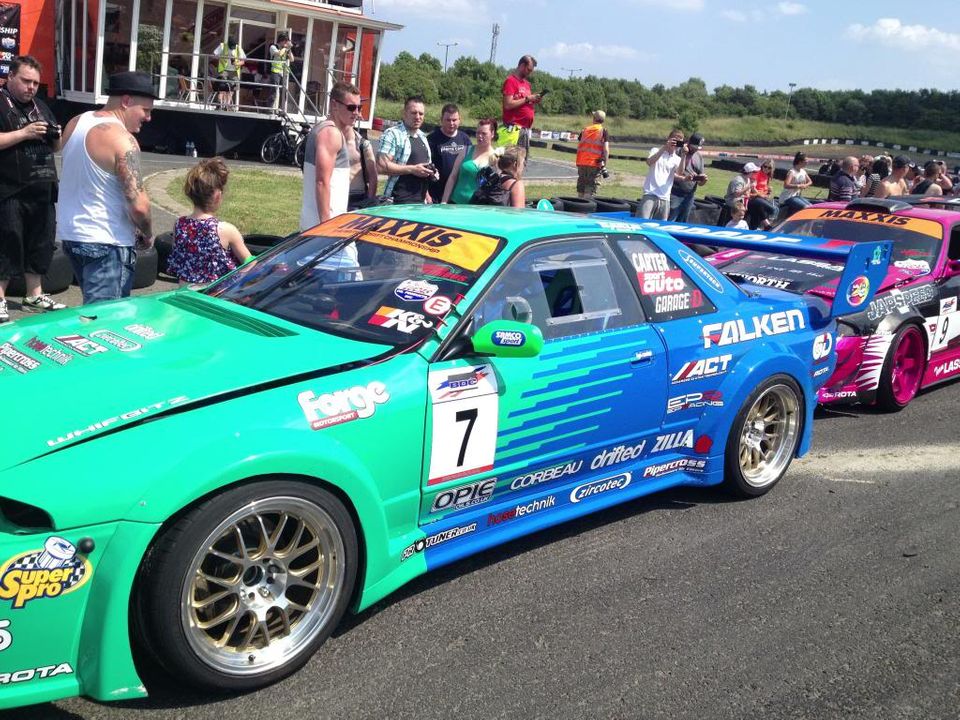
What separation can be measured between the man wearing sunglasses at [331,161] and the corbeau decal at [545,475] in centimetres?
296

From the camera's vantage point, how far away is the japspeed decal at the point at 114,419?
272cm

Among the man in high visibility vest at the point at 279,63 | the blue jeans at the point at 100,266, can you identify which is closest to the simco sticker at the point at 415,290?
the blue jeans at the point at 100,266

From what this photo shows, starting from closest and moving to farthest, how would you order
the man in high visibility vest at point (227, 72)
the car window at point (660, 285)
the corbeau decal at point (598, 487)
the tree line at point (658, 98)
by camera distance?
the corbeau decal at point (598, 487)
the car window at point (660, 285)
the man in high visibility vest at point (227, 72)
the tree line at point (658, 98)

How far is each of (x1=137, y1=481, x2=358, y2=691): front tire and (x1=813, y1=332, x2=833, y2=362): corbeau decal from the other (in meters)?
3.21

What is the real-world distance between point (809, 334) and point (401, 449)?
2.90 m

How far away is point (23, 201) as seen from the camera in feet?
21.7

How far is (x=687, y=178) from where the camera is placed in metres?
12.9

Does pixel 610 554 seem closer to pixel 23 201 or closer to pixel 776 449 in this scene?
pixel 776 449

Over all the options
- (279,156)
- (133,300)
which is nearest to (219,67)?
(279,156)

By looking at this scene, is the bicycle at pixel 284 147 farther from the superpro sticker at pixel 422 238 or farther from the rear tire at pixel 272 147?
the superpro sticker at pixel 422 238

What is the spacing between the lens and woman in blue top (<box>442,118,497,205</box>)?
8.05m

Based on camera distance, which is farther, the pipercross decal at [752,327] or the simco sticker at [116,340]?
the pipercross decal at [752,327]

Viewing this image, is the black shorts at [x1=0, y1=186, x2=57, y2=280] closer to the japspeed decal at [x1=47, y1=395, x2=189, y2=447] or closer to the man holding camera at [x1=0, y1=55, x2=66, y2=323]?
the man holding camera at [x1=0, y1=55, x2=66, y2=323]

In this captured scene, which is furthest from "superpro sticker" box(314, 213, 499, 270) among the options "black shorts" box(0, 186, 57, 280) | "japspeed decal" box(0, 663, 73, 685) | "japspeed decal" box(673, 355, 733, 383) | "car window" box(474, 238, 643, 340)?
"black shorts" box(0, 186, 57, 280)
